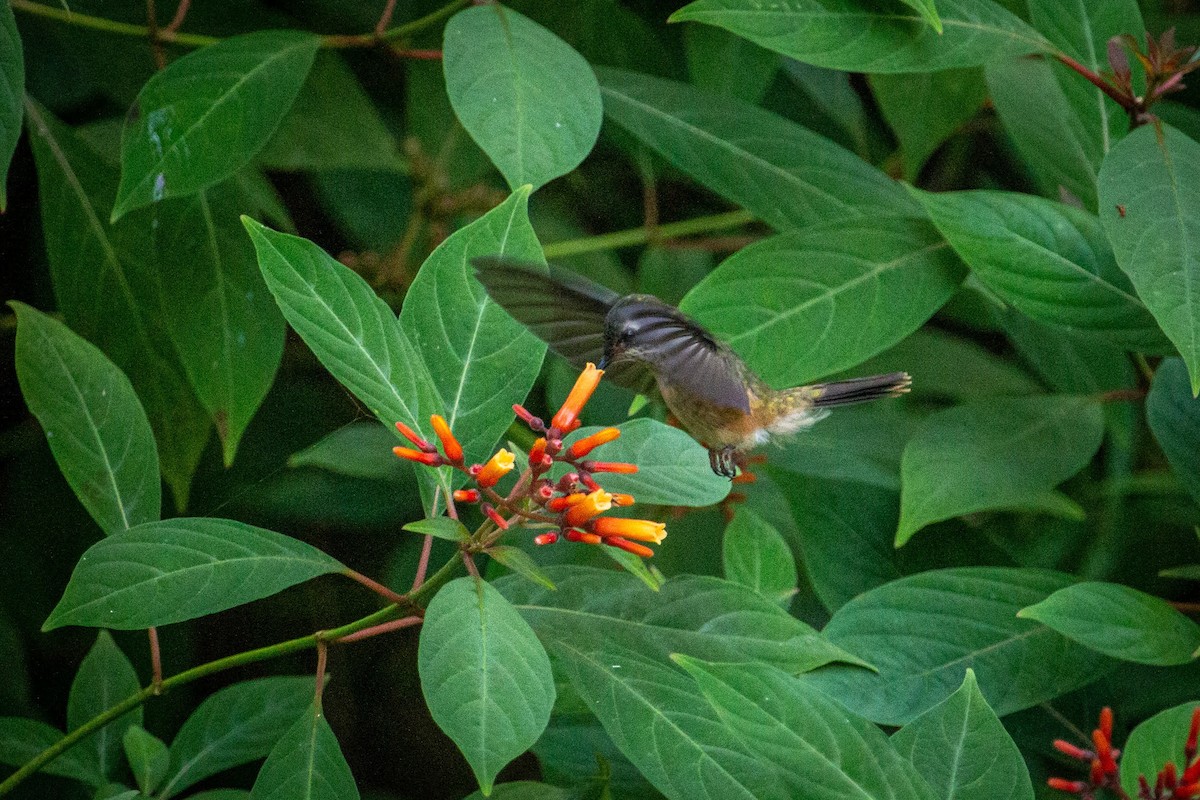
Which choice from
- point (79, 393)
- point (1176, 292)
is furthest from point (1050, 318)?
point (79, 393)

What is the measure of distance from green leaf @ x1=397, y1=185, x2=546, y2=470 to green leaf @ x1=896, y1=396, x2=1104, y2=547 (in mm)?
425

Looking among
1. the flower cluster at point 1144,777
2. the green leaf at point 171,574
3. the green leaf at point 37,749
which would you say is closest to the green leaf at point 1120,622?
the flower cluster at point 1144,777

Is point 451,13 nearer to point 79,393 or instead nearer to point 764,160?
point 764,160

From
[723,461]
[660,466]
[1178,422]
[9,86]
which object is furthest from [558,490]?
[1178,422]

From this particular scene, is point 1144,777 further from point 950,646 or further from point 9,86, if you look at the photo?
point 9,86

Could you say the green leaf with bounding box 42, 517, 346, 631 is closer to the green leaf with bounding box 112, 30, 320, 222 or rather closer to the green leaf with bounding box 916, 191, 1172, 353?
the green leaf with bounding box 112, 30, 320, 222

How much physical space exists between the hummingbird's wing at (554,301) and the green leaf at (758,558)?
0.90 ft

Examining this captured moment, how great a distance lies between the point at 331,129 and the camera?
129 cm

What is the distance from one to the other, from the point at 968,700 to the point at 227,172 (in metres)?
0.78

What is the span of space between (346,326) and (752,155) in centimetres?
62

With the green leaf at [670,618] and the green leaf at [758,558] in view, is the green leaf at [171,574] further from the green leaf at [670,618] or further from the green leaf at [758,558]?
the green leaf at [758,558]

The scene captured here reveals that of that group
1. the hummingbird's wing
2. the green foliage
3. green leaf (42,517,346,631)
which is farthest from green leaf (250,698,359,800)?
the hummingbird's wing

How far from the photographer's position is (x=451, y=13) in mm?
1182

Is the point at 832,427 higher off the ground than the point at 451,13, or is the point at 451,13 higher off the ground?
the point at 451,13
